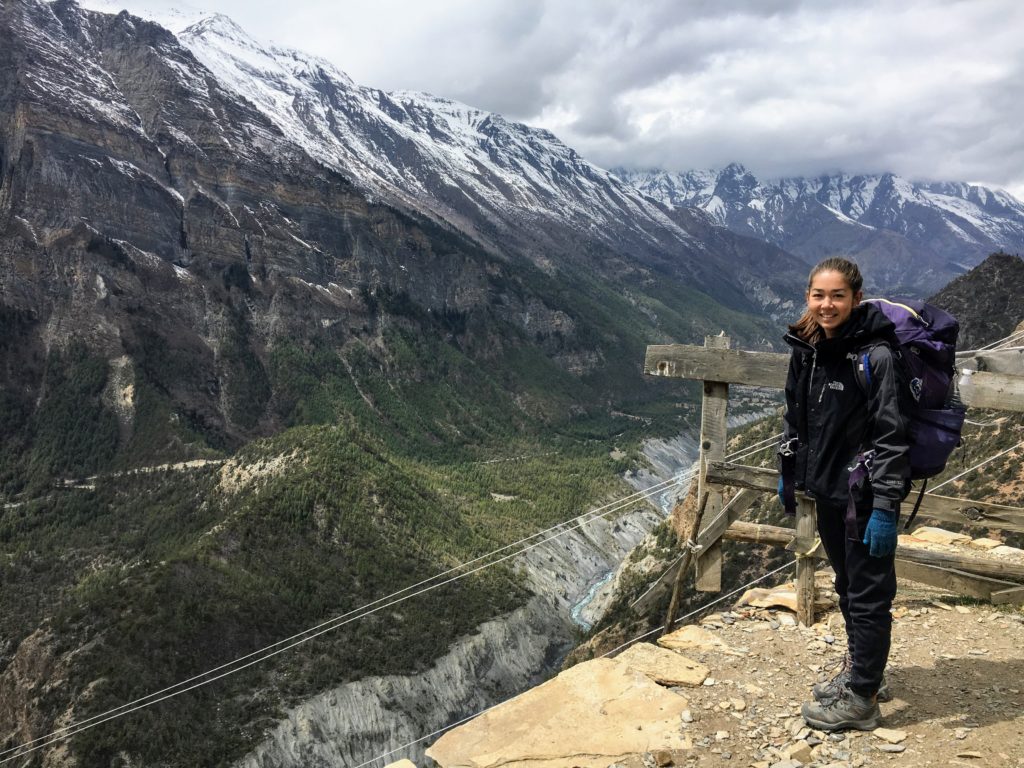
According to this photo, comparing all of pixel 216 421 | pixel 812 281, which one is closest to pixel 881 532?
pixel 812 281

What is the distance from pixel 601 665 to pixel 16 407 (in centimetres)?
14044

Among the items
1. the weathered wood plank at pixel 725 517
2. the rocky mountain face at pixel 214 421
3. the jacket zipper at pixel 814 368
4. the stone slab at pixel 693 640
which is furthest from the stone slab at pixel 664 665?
the rocky mountain face at pixel 214 421

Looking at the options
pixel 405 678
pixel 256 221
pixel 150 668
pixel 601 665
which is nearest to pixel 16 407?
pixel 256 221

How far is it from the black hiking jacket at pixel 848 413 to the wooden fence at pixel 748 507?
1612 millimetres

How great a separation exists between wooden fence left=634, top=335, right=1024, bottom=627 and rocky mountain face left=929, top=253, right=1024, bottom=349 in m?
78.2

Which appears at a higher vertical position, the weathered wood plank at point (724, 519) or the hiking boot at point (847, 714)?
the weathered wood plank at point (724, 519)

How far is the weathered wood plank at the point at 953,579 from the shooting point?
8.70m

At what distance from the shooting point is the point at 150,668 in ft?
176

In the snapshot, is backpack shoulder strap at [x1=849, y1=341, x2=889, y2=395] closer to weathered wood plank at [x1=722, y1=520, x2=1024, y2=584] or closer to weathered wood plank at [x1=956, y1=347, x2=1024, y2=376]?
weathered wood plank at [x1=956, y1=347, x2=1024, y2=376]

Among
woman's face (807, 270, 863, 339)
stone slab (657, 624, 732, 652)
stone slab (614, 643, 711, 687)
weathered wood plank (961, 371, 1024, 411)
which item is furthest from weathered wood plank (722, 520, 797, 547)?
woman's face (807, 270, 863, 339)

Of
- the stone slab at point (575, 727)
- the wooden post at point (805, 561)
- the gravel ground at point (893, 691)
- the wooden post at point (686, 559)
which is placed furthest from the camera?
the wooden post at point (686, 559)

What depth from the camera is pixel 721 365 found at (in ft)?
26.6

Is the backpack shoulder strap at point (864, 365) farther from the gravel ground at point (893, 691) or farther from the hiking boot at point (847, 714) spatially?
the gravel ground at point (893, 691)

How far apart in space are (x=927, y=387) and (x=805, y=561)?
3.86 m
